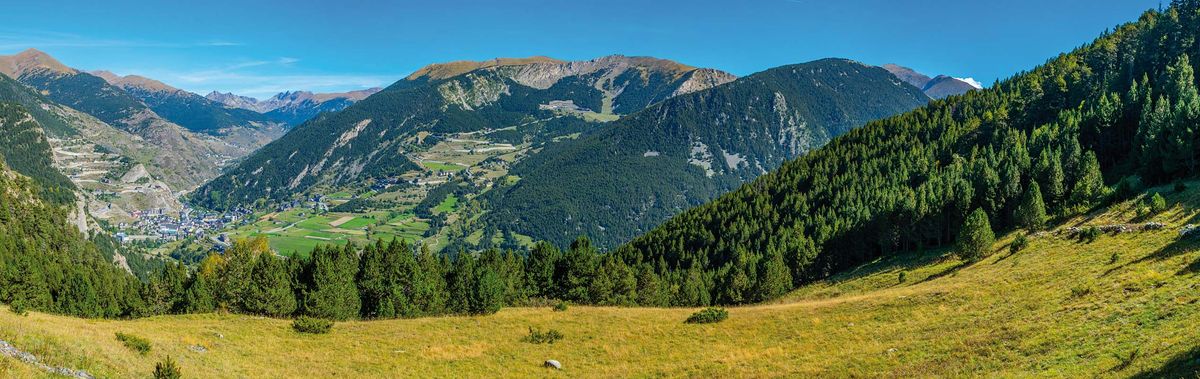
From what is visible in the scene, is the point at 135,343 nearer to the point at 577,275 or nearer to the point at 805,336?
the point at 805,336

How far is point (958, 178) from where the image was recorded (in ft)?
433

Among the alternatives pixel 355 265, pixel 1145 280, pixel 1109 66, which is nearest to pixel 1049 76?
pixel 1109 66

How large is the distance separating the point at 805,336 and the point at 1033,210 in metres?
62.7

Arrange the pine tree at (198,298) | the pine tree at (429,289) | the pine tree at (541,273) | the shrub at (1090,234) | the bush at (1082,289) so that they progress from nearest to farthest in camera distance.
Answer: the bush at (1082,289)
the shrub at (1090,234)
the pine tree at (198,298)
the pine tree at (429,289)
the pine tree at (541,273)

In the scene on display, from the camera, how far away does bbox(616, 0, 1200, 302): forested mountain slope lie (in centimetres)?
10681

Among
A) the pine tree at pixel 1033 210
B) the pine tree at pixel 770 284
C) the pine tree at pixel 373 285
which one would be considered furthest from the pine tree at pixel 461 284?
the pine tree at pixel 1033 210

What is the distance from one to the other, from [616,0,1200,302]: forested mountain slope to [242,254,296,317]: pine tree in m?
75.8

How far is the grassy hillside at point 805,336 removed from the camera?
3183 centimetres

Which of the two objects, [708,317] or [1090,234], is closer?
[708,317]

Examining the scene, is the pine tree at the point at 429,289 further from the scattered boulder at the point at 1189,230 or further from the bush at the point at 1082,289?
the scattered boulder at the point at 1189,230

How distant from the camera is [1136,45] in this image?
652 ft

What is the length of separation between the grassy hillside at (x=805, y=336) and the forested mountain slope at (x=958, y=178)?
39.3 m

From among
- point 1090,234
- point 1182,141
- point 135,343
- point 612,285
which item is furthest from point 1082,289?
point 1182,141

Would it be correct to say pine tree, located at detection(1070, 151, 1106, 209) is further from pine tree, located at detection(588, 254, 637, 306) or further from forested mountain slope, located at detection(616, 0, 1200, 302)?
pine tree, located at detection(588, 254, 637, 306)
